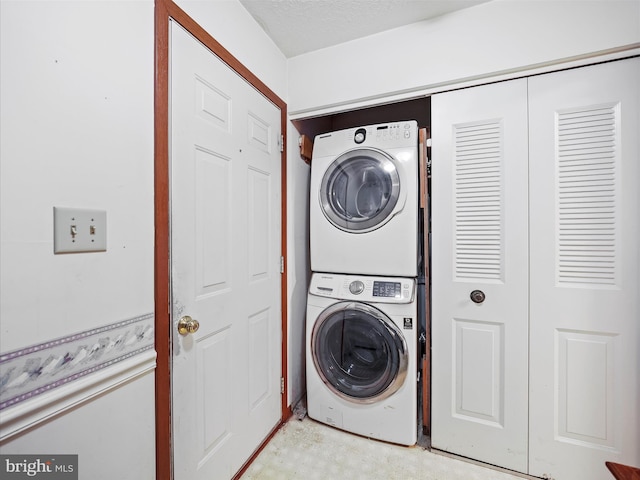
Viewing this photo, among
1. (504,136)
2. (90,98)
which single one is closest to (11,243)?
(90,98)

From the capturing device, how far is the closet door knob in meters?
1.47

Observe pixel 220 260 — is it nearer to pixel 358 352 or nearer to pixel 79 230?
pixel 79 230

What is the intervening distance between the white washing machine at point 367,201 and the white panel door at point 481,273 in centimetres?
15

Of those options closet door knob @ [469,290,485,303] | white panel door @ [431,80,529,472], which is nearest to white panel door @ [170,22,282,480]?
white panel door @ [431,80,529,472]

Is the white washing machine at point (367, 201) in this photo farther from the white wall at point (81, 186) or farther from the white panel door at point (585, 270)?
the white wall at point (81, 186)

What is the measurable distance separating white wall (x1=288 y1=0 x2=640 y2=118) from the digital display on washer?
1064mm

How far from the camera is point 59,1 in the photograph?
2.46 feet

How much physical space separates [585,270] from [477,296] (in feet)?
1.51

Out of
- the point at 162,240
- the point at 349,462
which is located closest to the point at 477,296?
the point at 349,462

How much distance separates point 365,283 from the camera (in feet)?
5.63

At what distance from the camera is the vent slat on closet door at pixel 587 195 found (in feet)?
4.19

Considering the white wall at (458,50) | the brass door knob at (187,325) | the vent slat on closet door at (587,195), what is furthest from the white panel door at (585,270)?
the brass door knob at (187,325)

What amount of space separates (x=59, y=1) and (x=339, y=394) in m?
2.01

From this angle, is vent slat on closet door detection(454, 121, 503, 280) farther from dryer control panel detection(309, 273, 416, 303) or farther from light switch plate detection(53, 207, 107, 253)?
light switch plate detection(53, 207, 107, 253)
